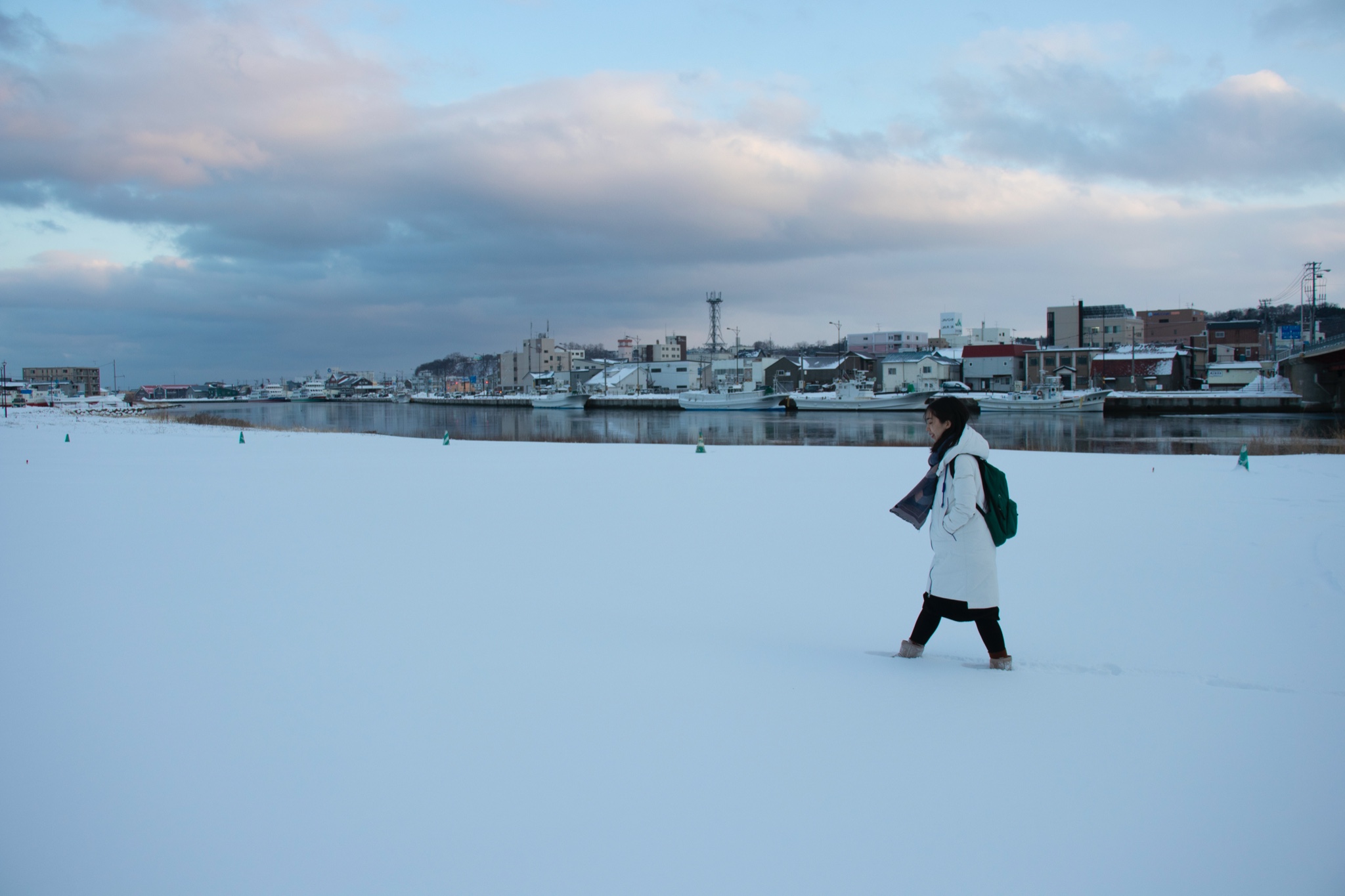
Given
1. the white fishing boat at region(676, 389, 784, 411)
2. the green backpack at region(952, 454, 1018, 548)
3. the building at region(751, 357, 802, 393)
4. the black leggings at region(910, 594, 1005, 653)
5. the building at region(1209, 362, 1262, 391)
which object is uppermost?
the building at region(751, 357, 802, 393)

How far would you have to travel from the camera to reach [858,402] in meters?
62.8

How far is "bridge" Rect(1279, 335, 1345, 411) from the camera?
4672cm

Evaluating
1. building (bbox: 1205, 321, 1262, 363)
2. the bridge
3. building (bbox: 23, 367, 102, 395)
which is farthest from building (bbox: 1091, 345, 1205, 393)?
building (bbox: 23, 367, 102, 395)

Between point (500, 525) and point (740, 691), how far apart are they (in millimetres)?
4563

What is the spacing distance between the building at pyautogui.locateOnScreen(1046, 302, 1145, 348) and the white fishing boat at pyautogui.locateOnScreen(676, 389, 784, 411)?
1442 inches

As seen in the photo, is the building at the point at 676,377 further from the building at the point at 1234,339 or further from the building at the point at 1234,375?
the building at the point at 1234,339

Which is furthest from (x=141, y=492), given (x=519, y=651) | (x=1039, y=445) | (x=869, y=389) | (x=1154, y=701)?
(x=869, y=389)

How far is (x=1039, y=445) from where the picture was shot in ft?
93.6

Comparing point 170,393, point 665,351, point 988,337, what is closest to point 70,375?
point 170,393

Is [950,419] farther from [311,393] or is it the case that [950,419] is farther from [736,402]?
[311,393]

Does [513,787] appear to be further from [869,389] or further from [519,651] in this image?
[869,389]

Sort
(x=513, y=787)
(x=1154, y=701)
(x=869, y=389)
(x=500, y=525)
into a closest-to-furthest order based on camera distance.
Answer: (x=513, y=787) → (x=1154, y=701) → (x=500, y=525) → (x=869, y=389)

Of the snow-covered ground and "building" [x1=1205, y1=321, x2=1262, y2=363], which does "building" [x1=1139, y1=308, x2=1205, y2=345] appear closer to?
"building" [x1=1205, y1=321, x2=1262, y2=363]

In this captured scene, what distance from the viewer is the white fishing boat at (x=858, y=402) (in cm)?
6259
